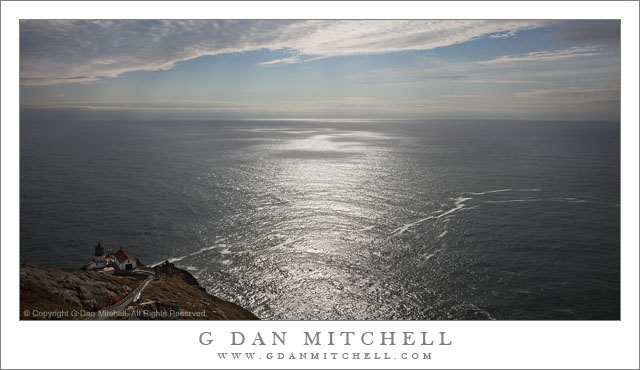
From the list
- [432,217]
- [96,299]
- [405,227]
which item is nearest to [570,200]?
[432,217]

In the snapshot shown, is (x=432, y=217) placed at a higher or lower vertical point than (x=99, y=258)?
higher

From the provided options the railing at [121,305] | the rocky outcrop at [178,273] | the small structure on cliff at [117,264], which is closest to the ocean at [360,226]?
the rocky outcrop at [178,273]

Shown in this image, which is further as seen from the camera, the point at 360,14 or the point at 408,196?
the point at 408,196

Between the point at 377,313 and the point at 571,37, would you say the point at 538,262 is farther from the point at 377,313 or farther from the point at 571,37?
the point at 571,37

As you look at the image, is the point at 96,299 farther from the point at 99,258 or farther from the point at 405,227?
the point at 405,227

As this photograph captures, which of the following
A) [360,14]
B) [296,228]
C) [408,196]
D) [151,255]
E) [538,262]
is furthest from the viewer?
[408,196]

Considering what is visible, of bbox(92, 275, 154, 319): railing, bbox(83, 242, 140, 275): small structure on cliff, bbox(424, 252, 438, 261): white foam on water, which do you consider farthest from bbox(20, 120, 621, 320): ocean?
bbox(92, 275, 154, 319): railing

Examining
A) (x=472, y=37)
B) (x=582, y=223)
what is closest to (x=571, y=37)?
(x=472, y=37)

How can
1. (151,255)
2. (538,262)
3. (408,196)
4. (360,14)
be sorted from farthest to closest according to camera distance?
(408,196)
(151,255)
(538,262)
(360,14)
